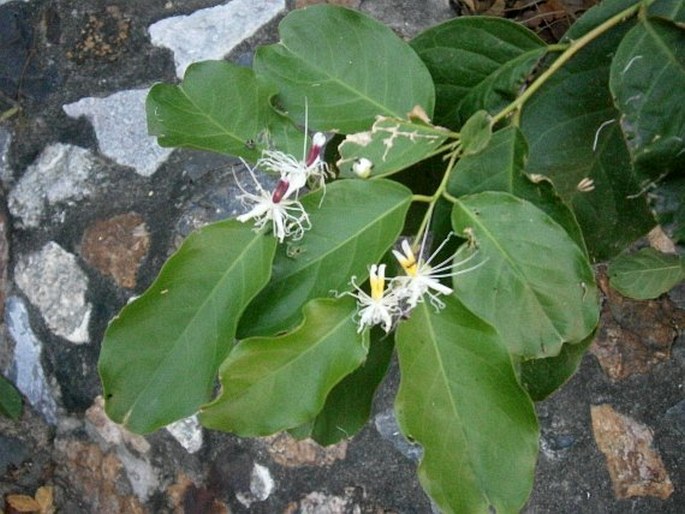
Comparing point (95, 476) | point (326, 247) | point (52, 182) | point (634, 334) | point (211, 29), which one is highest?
point (326, 247)

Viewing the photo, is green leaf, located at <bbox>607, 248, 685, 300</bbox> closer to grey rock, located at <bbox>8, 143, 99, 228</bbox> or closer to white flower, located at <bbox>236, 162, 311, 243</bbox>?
white flower, located at <bbox>236, 162, 311, 243</bbox>

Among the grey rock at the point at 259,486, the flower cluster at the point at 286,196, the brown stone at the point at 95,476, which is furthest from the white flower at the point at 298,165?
the brown stone at the point at 95,476

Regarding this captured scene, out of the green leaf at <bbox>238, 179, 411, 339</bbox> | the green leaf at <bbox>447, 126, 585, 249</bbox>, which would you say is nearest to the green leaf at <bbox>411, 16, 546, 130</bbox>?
the green leaf at <bbox>447, 126, 585, 249</bbox>

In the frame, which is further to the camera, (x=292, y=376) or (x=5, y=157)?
(x=5, y=157)

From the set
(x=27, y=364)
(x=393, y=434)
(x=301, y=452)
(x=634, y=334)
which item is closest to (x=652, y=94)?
(x=634, y=334)

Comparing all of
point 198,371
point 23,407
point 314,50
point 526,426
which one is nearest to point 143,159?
point 23,407

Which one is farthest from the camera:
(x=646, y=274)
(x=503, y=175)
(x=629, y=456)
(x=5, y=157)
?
(x=5, y=157)

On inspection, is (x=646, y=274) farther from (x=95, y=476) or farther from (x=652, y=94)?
(x=95, y=476)

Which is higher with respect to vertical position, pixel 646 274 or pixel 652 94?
pixel 652 94
